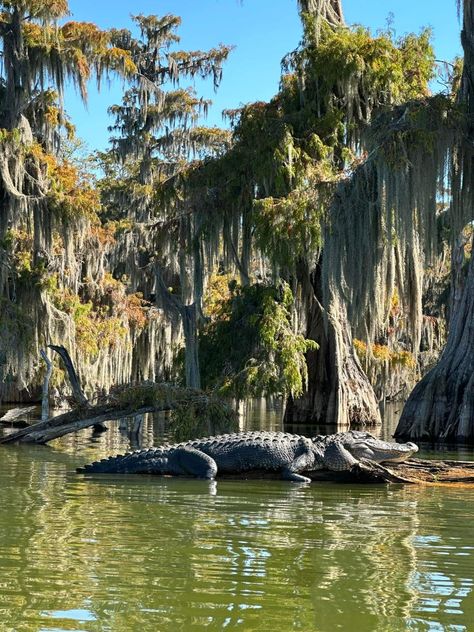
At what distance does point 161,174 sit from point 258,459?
96.0ft

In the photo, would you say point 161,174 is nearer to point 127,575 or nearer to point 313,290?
point 313,290

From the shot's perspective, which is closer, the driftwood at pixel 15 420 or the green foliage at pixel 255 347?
the green foliage at pixel 255 347

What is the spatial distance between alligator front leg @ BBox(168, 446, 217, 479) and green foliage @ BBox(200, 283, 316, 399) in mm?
8590

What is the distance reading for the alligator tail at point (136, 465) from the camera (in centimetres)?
1098

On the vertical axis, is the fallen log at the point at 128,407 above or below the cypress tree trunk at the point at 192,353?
below

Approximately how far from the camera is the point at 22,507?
26.7 feet

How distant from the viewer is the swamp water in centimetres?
477

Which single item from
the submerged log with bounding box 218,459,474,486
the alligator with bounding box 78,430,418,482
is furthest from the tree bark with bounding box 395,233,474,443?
the alligator with bounding box 78,430,418,482

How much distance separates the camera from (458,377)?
60.6ft

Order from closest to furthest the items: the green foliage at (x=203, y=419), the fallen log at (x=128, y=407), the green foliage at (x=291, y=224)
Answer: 1. the green foliage at (x=203, y=419)
2. the fallen log at (x=128, y=407)
3. the green foliage at (x=291, y=224)

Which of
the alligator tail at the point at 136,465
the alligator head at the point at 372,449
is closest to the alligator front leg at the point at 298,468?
the alligator head at the point at 372,449

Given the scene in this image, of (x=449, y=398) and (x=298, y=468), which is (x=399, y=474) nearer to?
(x=298, y=468)

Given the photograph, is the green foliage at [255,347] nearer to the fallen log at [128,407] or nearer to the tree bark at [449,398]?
the tree bark at [449,398]

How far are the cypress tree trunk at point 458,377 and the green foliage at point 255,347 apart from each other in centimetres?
265
